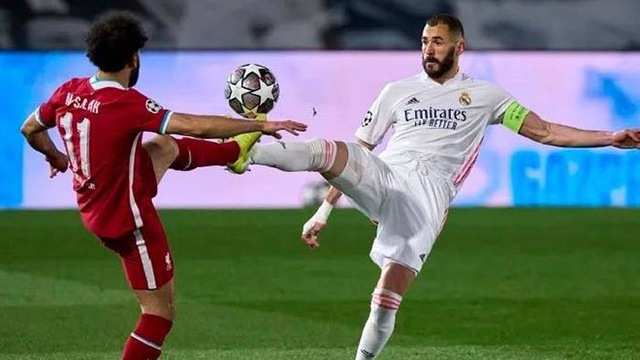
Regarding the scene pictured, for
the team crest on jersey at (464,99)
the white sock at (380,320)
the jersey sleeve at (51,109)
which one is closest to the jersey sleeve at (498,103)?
the team crest on jersey at (464,99)

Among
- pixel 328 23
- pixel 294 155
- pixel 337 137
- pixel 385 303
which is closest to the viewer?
pixel 294 155

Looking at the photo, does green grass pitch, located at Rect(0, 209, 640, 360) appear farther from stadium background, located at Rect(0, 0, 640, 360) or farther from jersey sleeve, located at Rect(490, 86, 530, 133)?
jersey sleeve, located at Rect(490, 86, 530, 133)

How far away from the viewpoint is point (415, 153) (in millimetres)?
7391

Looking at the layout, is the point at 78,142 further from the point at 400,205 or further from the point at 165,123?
the point at 400,205

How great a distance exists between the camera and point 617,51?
1703cm

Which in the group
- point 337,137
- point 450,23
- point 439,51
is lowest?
point 337,137

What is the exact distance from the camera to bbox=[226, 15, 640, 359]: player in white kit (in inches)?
277

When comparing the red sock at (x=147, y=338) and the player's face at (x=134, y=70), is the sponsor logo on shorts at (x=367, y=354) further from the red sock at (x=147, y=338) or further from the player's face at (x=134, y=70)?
the player's face at (x=134, y=70)

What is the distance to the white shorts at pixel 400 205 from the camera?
23.3 ft

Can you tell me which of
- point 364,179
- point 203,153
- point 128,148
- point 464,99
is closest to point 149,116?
point 128,148

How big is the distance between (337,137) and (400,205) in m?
9.53

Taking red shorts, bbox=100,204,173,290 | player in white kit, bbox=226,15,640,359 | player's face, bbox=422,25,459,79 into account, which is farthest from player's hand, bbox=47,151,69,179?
player's face, bbox=422,25,459,79

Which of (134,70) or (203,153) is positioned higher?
A: (134,70)

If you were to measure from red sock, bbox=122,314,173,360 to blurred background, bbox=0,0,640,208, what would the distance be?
9.81m
